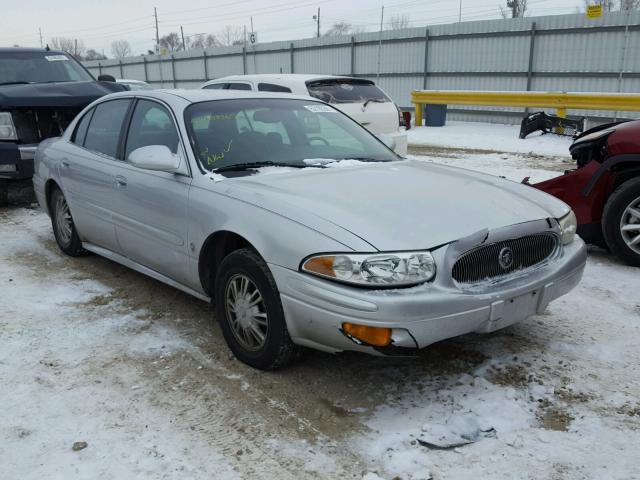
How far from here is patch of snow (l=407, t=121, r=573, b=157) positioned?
12641 millimetres

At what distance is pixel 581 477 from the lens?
2.44 metres

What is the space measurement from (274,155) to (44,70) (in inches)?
252

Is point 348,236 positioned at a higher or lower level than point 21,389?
higher

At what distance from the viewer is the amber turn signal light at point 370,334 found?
2.76 meters

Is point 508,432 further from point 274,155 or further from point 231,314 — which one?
point 274,155

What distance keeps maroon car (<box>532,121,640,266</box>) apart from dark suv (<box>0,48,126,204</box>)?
610cm

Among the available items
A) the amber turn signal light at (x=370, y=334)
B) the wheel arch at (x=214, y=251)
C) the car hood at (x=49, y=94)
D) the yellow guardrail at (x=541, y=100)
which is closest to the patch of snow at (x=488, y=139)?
the yellow guardrail at (x=541, y=100)

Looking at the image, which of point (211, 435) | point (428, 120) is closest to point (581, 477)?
point (211, 435)

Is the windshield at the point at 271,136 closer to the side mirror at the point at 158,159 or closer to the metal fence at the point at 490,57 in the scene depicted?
the side mirror at the point at 158,159

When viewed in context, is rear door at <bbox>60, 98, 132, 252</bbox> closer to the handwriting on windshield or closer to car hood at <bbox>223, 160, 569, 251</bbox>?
the handwriting on windshield

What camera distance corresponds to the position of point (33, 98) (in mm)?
7629

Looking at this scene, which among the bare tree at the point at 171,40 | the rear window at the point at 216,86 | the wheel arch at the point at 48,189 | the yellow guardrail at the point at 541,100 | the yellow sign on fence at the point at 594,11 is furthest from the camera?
the bare tree at the point at 171,40

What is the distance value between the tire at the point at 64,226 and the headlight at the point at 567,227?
4.06 meters

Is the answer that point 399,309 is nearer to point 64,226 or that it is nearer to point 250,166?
point 250,166
